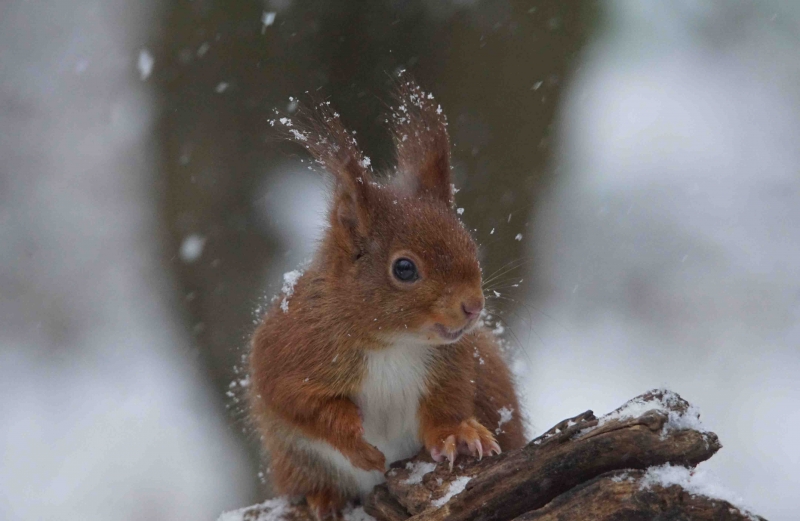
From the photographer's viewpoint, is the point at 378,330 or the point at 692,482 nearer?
the point at 692,482

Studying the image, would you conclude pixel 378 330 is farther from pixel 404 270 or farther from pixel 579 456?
pixel 579 456

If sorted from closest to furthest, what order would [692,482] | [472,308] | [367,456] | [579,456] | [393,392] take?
[692,482] → [579,456] → [472,308] → [367,456] → [393,392]

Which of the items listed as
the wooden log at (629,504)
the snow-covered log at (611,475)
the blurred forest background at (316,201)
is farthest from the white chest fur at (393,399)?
the blurred forest background at (316,201)

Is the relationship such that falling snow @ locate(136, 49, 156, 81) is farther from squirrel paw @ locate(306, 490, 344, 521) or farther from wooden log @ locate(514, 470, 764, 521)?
wooden log @ locate(514, 470, 764, 521)

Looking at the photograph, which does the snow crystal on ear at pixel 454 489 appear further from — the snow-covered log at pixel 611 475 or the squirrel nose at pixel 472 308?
the squirrel nose at pixel 472 308

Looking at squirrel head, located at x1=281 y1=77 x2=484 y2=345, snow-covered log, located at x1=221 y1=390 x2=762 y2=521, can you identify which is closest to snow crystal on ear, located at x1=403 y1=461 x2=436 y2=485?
snow-covered log, located at x1=221 y1=390 x2=762 y2=521

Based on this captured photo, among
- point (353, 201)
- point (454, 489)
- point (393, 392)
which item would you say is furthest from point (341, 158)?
point (454, 489)

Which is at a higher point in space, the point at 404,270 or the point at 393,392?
the point at 404,270
